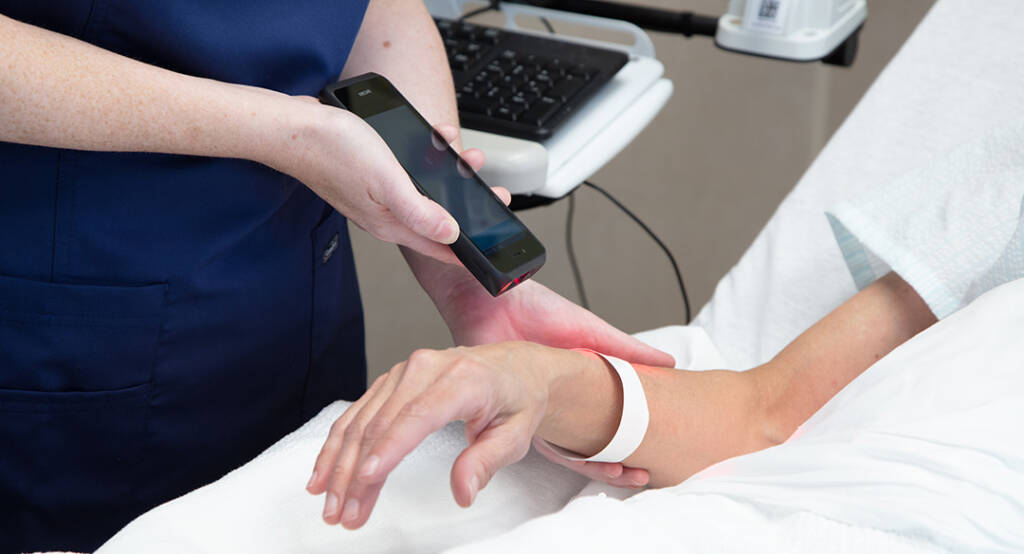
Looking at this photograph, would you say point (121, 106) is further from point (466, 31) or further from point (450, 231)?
point (466, 31)

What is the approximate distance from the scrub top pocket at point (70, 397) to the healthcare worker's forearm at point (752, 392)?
1.15 feet

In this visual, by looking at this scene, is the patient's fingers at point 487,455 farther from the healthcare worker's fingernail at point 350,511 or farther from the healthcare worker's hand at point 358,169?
the healthcare worker's hand at point 358,169

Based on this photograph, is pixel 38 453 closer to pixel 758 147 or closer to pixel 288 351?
pixel 288 351

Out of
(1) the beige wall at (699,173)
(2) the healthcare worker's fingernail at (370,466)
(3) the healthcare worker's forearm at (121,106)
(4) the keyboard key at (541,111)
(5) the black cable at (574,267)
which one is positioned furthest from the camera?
(1) the beige wall at (699,173)

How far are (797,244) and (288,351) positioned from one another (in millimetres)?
560

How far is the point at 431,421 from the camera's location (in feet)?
1.73

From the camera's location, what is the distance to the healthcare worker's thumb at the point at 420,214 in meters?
0.70

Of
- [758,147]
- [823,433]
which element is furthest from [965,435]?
[758,147]

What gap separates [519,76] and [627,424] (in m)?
0.47

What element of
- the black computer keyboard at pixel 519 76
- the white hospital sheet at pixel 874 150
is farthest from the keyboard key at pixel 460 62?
the white hospital sheet at pixel 874 150

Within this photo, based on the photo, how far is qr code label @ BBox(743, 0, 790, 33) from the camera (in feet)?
3.86

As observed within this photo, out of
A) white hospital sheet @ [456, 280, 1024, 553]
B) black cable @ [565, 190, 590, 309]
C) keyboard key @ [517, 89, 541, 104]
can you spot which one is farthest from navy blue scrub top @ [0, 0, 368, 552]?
black cable @ [565, 190, 590, 309]

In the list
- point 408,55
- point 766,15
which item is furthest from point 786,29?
point 408,55

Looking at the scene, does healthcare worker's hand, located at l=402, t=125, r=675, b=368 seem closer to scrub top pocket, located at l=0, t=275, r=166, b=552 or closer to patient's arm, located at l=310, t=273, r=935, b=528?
patient's arm, located at l=310, t=273, r=935, b=528
